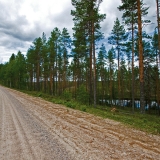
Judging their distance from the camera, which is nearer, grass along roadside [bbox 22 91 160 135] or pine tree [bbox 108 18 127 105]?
grass along roadside [bbox 22 91 160 135]

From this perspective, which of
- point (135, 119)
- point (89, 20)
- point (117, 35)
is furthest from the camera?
point (117, 35)

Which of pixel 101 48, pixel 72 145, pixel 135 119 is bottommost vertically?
pixel 135 119

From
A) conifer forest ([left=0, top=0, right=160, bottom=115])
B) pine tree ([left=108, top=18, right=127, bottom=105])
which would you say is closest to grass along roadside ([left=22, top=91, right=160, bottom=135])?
conifer forest ([left=0, top=0, right=160, bottom=115])

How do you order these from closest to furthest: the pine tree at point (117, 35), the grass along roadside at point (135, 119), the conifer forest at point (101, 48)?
the grass along roadside at point (135, 119)
the conifer forest at point (101, 48)
the pine tree at point (117, 35)

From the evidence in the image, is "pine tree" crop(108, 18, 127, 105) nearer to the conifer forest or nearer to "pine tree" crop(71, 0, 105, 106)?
the conifer forest

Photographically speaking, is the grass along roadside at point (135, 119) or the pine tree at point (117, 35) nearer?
the grass along roadside at point (135, 119)

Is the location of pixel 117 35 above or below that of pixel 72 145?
above

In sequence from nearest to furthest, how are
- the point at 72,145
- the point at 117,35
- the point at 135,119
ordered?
1. the point at 72,145
2. the point at 135,119
3. the point at 117,35

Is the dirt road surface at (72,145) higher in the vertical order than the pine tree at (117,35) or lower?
lower

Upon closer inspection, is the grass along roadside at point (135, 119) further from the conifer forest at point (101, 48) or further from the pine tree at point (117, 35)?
the pine tree at point (117, 35)

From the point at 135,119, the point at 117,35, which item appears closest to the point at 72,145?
the point at 135,119

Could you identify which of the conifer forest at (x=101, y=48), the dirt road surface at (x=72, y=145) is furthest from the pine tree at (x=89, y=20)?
the dirt road surface at (x=72, y=145)

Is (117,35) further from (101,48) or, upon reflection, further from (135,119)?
(135,119)

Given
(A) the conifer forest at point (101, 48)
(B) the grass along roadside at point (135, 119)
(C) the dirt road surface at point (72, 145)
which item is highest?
(A) the conifer forest at point (101, 48)
